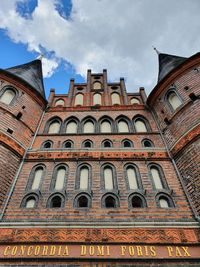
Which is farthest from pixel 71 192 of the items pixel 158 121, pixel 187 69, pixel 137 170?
pixel 187 69

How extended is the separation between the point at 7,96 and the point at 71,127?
124 inches

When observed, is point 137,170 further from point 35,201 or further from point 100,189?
point 35,201

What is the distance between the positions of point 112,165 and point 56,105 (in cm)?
596

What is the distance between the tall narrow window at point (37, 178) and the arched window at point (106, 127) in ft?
11.4

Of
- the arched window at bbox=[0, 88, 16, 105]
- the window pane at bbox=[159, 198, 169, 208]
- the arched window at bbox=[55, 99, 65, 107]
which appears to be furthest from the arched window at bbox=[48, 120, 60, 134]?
the window pane at bbox=[159, 198, 169, 208]

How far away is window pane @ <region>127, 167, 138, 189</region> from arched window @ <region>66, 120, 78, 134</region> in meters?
3.47

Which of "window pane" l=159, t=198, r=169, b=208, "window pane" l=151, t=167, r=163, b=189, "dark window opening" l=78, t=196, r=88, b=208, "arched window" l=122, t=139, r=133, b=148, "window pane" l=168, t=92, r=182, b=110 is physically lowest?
"window pane" l=159, t=198, r=169, b=208

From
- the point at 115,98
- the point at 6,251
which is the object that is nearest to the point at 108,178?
the point at 6,251

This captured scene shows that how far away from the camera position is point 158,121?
10.8m

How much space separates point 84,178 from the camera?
7.93m

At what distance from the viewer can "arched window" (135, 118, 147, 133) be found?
10.5 m

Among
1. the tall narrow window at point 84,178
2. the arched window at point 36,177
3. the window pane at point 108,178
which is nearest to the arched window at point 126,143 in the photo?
the window pane at point 108,178

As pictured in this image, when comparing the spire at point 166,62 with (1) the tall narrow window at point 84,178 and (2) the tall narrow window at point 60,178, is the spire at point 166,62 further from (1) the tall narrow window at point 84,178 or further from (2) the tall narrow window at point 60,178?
(2) the tall narrow window at point 60,178

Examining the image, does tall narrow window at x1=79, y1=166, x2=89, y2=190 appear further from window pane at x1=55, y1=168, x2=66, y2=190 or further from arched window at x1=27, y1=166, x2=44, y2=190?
arched window at x1=27, y1=166, x2=44, y2=190
